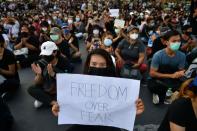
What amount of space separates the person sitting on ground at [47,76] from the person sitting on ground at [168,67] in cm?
143

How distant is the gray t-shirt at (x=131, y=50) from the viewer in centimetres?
576

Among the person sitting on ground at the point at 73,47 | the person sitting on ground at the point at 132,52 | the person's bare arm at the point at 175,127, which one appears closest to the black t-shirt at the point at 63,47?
the person sitting on ground at the point at 73,47

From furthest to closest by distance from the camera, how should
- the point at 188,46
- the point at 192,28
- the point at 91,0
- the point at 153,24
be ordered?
the point at 91,0 → the point at 153,24 → the point at 192,28 → the point at 188,46

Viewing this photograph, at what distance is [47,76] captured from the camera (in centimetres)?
437

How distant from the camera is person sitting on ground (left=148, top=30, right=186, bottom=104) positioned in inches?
174

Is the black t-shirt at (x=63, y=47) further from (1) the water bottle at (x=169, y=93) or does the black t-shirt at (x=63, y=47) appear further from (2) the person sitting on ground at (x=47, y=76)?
(1) the water bottle at (x=169, y=93)

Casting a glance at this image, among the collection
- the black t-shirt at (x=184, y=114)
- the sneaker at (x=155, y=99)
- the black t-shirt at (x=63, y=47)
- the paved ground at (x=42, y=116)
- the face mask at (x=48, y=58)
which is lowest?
the paved ground at (x=42, y=116)

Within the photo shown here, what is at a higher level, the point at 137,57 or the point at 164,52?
the point at 164,52

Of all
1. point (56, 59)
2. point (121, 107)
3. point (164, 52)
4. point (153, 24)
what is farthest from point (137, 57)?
point (153, 24)

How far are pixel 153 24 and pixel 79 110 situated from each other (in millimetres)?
8473

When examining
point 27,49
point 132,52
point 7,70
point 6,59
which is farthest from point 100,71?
point 27,49

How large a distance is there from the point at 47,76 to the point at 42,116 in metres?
0.61

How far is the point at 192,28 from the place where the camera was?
717cm

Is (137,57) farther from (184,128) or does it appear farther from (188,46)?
(184,128)
